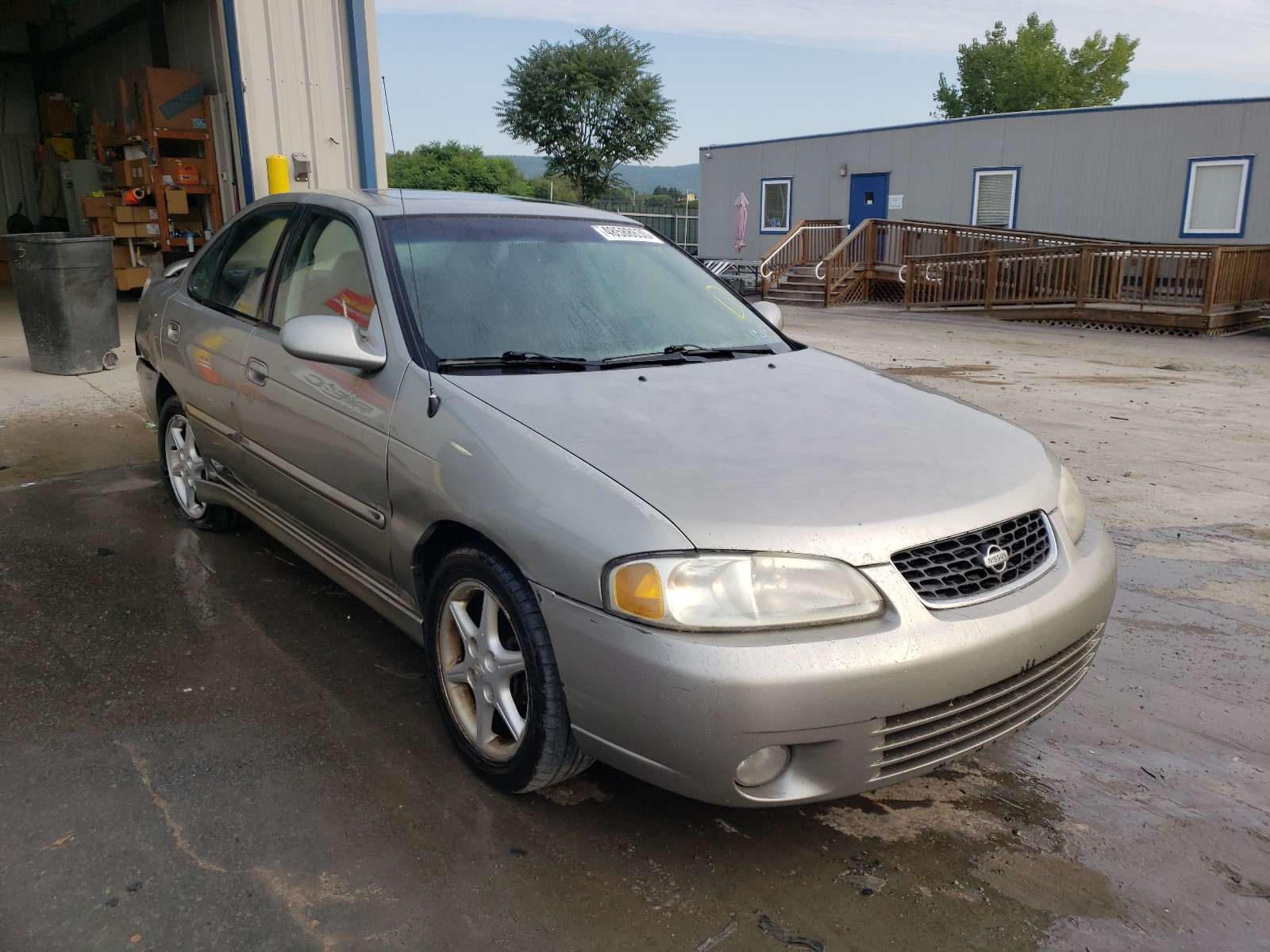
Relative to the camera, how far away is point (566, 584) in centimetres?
233

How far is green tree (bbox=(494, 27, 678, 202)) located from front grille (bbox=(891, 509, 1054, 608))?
38146mm

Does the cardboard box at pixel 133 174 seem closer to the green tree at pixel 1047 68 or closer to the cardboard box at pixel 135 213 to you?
the cardboard box at pixel 135 213

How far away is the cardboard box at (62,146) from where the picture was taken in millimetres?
16422

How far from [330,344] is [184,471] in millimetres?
2288

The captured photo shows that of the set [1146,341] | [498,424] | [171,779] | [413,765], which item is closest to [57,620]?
[171,779]

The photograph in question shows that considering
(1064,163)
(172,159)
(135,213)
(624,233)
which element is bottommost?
(624,233)

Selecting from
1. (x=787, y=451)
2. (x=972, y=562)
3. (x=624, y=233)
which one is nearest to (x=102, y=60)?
(x=624, y=233)

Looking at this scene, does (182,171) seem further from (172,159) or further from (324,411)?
(324,411)

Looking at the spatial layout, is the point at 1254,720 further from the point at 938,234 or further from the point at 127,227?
the point at 938,234

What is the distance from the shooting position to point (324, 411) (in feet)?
10.9

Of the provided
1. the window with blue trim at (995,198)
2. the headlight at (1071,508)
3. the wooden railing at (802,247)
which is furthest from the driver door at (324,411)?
the window with blue trim at (995,198)

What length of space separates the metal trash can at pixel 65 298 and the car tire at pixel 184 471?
439cm

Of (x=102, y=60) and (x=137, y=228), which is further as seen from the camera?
(x=102, y=60)

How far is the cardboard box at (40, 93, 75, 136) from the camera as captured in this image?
53.7ft
